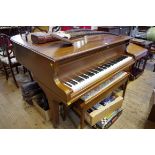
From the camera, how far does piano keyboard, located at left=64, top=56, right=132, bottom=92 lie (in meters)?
1.43

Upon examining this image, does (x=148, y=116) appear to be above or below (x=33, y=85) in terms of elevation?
below

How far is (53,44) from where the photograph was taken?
5.41 ft

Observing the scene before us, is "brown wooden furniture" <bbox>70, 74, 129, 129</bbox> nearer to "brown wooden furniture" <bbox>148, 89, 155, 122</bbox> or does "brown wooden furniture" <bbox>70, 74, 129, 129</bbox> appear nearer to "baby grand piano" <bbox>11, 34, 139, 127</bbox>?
"baby grand piano" <bbox>11, 34, 139, 127</bbox>

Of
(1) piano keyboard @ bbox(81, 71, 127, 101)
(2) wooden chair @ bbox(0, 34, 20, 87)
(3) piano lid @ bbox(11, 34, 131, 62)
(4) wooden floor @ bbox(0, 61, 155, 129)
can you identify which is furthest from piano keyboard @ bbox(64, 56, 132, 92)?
(2) wooden chair @ bbox(0, 34, 20, 87)

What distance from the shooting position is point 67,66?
1453 millimetres

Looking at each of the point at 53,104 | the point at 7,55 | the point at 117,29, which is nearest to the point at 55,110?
the point at 53,104

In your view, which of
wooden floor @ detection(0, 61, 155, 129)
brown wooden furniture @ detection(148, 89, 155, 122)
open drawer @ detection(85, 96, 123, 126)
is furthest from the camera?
wooden floor @ detection(0, 61, 155, 129)

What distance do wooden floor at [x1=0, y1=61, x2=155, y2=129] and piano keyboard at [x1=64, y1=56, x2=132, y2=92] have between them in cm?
77

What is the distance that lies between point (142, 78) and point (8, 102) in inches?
104

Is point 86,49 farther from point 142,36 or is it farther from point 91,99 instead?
point 142,36

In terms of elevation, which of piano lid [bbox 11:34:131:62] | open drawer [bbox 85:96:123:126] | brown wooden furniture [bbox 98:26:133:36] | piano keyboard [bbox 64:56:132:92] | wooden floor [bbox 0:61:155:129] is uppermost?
piano lid [bbox 11:34:131:62]

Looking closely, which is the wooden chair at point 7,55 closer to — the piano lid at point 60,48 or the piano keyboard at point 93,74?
the piano lid at point 60,48

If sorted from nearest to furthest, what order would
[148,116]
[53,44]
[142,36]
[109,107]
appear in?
[53,44] → [109,107] → [148,116] → [142,36]

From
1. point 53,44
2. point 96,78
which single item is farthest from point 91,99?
point 53,44
